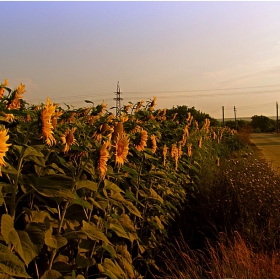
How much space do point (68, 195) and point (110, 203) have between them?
3.51ft

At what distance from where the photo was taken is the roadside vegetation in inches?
80.8

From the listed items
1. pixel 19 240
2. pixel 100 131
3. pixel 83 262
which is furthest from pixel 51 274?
pixel 100 131

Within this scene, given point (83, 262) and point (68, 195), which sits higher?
point (68, 195)

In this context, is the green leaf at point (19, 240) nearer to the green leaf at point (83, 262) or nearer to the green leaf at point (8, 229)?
the green leaf at point (8, 229)

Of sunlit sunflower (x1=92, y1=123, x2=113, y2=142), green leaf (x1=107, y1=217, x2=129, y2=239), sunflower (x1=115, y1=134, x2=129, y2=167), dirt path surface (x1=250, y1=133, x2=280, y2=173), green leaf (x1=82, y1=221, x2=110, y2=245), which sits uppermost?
sunlit sunflower (x1=92, y1=123, x2=113, y2=142)

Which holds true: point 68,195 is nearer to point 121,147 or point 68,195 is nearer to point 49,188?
point 49,188

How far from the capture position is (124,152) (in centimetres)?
238

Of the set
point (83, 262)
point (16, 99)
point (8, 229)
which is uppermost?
point (16, 99)

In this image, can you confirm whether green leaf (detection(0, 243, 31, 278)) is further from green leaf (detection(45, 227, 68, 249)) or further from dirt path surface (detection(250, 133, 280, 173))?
dirt path surface (detection(250, 133, 280, 173))

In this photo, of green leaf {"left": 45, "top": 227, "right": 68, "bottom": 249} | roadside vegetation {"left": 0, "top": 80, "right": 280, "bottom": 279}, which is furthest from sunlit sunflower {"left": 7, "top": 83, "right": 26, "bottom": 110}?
green leaf {"left": 45, "top": 227, "right": 68, "bottom": 249}

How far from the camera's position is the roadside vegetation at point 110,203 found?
2.05m

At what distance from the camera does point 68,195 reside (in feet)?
6.58

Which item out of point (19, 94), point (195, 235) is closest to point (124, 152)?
point (19, 94)

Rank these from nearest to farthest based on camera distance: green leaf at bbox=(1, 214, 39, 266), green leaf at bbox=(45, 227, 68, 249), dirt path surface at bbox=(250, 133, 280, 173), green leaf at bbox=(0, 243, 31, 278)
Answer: green leaf at bbox=(0, 243, 31, 278) → green leaf at bbox=(1, 214, 39, 266) → green leaf at bbox=(45, 227, 68, 249) → dirt path surface at bbox=(250, 133, 280, 173)
